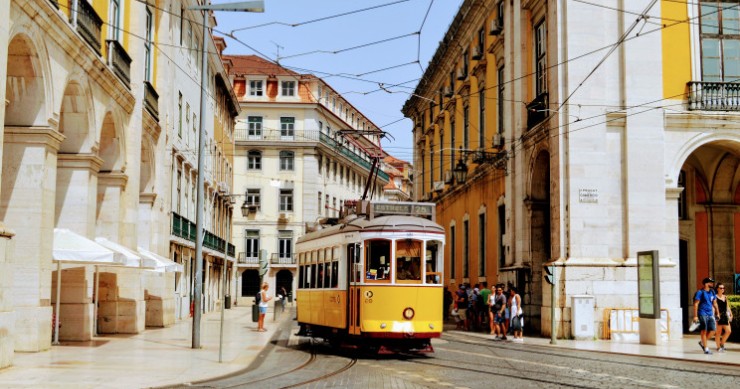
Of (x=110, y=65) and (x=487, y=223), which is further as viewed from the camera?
(x=487, y=223)

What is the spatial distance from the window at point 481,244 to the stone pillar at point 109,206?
60.5 feet

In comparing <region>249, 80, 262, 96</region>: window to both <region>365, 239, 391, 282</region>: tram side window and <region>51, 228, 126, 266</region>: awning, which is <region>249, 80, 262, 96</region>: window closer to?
<region>51, 228, 126, 266</region>: awning

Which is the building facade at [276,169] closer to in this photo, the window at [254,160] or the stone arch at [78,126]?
the window at [254,160]

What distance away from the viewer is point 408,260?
61.8 feet

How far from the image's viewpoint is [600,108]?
2652 cm

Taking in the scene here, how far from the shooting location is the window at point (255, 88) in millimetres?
79312

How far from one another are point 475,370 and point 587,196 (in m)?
11.7

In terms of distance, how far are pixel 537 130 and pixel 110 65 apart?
1373 cm

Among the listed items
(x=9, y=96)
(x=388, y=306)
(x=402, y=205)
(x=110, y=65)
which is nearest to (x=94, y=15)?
(x=110, y=65)

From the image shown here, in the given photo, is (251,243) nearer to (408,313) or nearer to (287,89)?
(287,89)

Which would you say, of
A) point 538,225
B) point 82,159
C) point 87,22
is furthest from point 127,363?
point 538,225

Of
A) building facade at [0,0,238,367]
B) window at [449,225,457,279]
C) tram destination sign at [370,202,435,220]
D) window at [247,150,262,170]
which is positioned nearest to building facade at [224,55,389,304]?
window at [247,150,262,170]

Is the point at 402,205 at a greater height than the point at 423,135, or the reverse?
the point at 423,135

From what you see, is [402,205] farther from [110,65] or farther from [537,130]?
[537,130]
